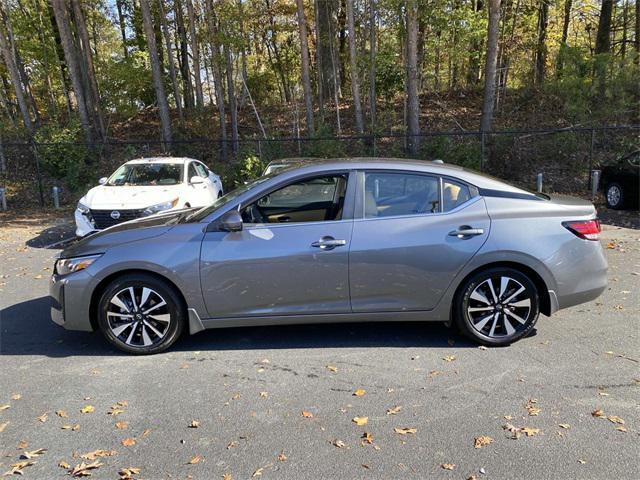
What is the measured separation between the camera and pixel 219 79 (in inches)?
722

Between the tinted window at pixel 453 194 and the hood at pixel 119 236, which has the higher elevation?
the tinted window at pixel 453 194

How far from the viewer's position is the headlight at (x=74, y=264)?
14.2 ft

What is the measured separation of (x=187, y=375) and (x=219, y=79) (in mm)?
16081

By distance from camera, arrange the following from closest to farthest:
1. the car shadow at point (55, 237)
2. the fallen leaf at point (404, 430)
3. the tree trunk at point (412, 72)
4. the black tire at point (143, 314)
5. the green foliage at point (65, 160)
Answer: the fallen leaf at point (404, 430)
the black tire at point (143, 314)
the car shadow at point (55, 237)
the tree trunk at point (412, 72)
the green foliage at point (65, 160)

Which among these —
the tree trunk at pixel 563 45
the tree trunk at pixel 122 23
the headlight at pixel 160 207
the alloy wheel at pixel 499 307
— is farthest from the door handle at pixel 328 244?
the tree trunk at pixel 122 23

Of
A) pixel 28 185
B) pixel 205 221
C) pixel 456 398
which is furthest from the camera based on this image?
pixel 28 185

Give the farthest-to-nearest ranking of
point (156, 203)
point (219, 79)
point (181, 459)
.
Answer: point (219, 79)
point (156, 203)
point (181, 459)

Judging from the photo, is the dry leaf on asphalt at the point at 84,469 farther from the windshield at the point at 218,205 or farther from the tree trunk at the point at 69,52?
the tree trunk at the point at 69,52

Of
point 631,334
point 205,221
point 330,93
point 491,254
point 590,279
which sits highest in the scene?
point 330,93

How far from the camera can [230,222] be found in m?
4.18

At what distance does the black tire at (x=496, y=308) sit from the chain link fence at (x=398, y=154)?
9260 millimetres

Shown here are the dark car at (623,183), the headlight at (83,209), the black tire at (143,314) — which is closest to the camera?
the black tire at (143,314)

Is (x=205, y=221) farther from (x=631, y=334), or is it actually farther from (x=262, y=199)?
(x=631, y=334)

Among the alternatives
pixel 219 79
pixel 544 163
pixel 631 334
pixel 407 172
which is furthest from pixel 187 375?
pixel 219 79
